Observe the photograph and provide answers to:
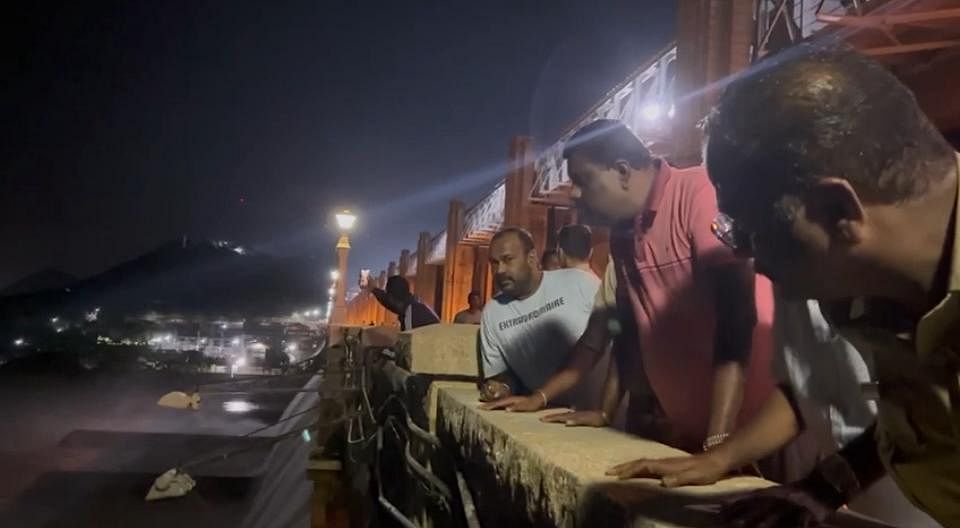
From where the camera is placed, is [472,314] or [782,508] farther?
[472,314]

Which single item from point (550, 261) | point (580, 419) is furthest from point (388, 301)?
point (580, 419)

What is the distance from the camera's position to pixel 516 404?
8.72 feet

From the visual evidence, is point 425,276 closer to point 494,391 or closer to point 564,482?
point 494,391

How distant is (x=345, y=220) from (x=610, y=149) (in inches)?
433

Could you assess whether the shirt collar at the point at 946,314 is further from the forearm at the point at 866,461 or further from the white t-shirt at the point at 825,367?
the white t-shirt at the point at 825,367

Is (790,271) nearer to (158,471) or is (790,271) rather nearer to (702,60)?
(702,60)

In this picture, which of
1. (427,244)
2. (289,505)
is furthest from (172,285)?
(289,505)

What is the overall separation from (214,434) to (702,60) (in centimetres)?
1324

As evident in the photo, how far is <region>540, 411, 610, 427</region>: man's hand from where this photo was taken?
7.79 ft

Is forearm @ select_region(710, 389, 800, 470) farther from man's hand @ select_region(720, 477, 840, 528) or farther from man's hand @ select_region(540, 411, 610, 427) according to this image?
man's hand @ select_region(540, 411, 610, 427)

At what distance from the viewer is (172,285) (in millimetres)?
166125

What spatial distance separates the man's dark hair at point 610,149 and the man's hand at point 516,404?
3.07 feet

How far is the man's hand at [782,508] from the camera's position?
4.11 feet

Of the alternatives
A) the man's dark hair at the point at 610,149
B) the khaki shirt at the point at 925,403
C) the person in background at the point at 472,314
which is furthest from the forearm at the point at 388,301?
the khaki shirt at the point at 925,403
